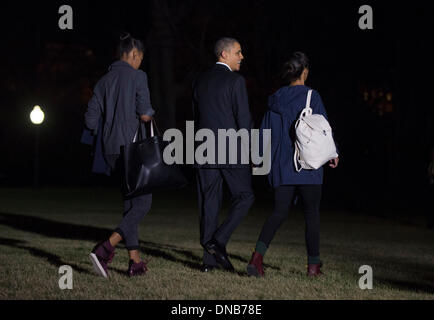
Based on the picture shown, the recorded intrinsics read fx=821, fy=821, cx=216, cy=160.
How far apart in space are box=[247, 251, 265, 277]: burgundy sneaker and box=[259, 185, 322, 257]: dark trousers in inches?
7.7

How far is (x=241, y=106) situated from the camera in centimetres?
789

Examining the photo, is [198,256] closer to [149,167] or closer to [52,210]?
[149,167]

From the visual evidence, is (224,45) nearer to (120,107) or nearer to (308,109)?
(308,109)

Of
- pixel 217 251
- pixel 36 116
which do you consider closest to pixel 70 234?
pixel 217 251

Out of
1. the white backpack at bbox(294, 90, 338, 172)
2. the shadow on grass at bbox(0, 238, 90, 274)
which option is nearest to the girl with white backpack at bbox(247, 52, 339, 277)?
the white backpack at bbox(294, 90, 338, 172)

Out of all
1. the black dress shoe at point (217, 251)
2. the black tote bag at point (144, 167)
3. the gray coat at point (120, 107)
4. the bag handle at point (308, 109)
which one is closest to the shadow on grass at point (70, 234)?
the black dress shoe at point (217, 251)

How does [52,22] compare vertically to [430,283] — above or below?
above

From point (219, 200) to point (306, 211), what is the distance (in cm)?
92

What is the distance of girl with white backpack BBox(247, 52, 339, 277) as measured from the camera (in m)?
7.64

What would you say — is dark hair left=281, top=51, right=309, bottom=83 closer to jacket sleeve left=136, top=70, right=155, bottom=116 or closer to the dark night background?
jacket sleeve left=136, top=70, right=155, bottom=116

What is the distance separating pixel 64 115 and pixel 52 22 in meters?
18.7

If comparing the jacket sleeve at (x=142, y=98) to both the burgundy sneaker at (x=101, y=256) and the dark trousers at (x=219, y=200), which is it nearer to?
the dark trousers at (x=219, y=200)
